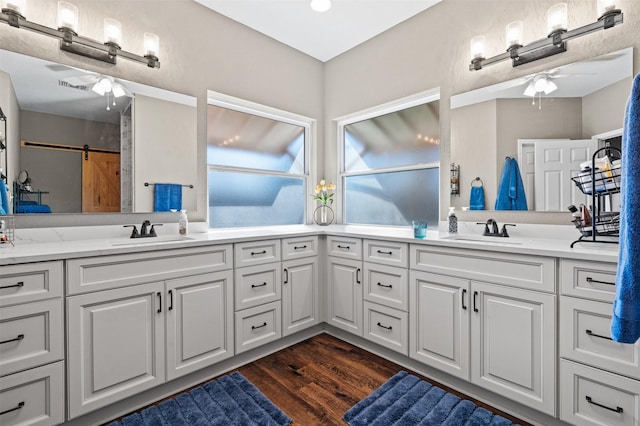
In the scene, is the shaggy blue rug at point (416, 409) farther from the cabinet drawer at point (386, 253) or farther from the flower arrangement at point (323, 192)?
the flower arrangement at point (323, 192)

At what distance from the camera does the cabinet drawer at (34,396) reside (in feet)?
4.36

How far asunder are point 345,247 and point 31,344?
74.9 inches

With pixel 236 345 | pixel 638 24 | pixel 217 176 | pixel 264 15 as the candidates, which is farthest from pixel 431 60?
pixel 236 345

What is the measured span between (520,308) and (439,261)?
483 mm

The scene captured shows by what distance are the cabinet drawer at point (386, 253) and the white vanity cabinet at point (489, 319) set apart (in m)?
0.07

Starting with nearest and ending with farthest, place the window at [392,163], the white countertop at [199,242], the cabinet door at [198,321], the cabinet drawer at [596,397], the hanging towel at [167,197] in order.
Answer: the cabinet drawer at [596,397]
the white countertop at [199,242]
the cabinet door at [198,321]
the hanging towel at [167,197]
the window at [392,163]

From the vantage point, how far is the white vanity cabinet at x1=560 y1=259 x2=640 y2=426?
51.6 inches

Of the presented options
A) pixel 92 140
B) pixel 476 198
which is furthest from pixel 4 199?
pixel 476 198

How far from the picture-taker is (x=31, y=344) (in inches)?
54.5

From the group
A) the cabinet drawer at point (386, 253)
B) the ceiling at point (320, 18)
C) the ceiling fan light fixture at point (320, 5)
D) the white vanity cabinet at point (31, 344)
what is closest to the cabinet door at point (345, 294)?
the cabinet drawer at point (386, 253)

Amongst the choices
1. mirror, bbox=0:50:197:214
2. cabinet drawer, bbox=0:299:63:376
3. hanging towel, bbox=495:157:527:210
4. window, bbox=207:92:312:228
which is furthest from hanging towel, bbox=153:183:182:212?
hanging towel, bbox=495:157:527:210

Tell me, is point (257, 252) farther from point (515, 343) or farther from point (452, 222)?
point (515, 343)

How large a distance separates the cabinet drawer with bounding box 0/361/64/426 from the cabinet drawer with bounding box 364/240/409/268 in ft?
6.12

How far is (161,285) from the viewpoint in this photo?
1778mm
